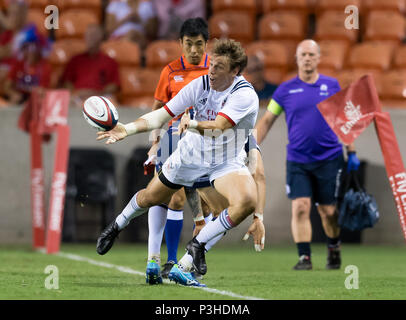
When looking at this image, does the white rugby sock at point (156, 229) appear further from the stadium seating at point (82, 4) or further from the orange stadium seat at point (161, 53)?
the stadium seating at point (82, 4)

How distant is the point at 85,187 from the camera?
12516 millimetres

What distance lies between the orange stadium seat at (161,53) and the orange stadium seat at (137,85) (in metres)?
0.35

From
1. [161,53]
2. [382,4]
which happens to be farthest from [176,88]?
[382,4]

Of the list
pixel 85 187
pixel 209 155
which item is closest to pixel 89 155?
pixel 85 187

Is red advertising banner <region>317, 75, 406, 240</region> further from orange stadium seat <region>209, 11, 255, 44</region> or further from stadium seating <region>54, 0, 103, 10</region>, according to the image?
stadium seating <region>54, 0, 103, 10</region>

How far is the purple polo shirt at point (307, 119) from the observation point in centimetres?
938

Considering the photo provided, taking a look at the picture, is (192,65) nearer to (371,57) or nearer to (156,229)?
(156,229)

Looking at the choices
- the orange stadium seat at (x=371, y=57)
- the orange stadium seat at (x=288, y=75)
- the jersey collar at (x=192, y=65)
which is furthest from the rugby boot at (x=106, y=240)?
the orange stadium seat at (x=371, y=57)

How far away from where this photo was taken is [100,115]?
6.38 m

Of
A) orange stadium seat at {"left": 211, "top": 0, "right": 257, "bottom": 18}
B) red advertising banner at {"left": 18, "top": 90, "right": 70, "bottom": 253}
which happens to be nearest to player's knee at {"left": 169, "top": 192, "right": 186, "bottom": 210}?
red advertising banner at {"left": 18, "top": 90, "right": 70, "bottom": 253}

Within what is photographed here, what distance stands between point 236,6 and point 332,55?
1914mm

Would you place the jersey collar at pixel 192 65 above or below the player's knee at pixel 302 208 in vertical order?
above

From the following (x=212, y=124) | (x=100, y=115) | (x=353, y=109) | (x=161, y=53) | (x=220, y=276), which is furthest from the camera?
(x=161, y=53)

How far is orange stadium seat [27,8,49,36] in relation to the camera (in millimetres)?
14688
